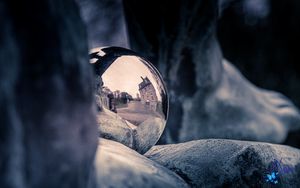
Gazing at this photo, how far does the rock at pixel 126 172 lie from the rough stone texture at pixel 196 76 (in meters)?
2.56

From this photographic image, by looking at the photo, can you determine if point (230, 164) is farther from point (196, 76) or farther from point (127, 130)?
point (196, 76)

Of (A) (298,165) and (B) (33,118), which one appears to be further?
(A) (298,165)

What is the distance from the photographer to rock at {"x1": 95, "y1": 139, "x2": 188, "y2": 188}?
5.90 ft

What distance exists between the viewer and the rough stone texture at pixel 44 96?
121cm

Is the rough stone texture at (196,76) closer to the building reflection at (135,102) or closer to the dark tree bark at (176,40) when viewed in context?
the dark tree bark at (176,40)

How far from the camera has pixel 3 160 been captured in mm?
1190

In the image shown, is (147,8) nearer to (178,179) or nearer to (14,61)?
(178,179)

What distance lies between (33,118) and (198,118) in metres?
3.82

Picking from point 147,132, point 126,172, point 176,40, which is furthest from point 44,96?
point 176,40

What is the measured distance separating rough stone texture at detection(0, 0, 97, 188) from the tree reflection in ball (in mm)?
926

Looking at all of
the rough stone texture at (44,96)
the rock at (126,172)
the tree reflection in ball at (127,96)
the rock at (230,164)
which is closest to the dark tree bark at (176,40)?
the tree reflection in ball at (127,96)

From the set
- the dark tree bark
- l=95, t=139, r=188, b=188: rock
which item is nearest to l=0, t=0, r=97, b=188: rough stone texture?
l=95, t=139, r=188, b=188: rock

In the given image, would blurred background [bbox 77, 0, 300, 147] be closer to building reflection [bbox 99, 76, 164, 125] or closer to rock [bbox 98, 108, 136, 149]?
building reflection [bbox 99, 76, 164, 125]

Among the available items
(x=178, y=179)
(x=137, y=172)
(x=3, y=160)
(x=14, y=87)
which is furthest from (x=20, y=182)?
(x=178, y=179)
